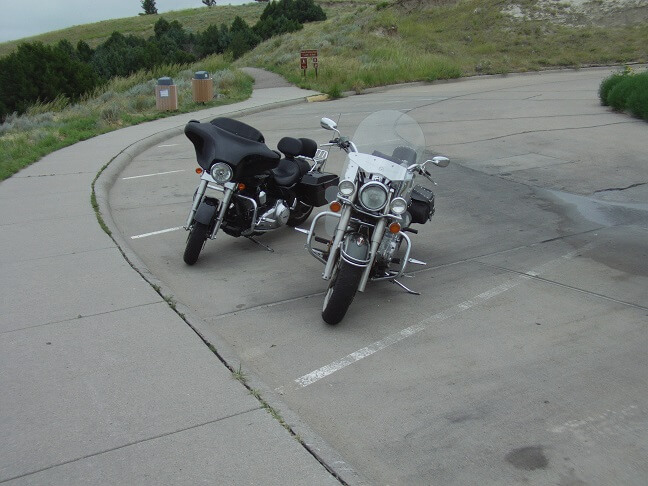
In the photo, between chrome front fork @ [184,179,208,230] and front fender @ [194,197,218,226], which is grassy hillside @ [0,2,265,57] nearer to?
chrome front fork @ [184,179,208,230]

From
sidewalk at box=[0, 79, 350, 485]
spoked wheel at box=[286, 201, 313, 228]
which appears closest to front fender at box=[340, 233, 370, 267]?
sidewalk at box=[0, 79, 350, 485]

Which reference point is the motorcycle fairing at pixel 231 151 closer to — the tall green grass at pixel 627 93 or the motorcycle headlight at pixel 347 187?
the motorcycle headlight at pixel 347 187

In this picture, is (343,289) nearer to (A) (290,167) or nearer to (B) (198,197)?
(B) (198,197)

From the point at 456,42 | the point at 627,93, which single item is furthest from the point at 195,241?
the point at 456,42

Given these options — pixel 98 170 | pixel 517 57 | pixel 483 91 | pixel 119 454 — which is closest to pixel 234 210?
pixel 119 454

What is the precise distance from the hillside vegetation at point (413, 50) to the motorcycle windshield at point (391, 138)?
11.9 metres

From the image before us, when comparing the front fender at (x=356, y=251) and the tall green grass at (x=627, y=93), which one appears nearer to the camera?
the front fender at (x=356, y=251)

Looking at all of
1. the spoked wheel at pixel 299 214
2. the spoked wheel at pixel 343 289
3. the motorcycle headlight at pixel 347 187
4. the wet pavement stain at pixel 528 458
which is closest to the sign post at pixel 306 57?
the spoked wheel at pixel 299 214

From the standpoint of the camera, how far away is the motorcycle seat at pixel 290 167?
8398mm

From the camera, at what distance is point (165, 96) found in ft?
67.7

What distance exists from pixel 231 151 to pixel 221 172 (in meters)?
0.24

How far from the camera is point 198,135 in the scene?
7.87 meters

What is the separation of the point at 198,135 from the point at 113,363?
10.8 feet

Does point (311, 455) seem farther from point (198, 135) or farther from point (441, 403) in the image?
point (198, 135)
